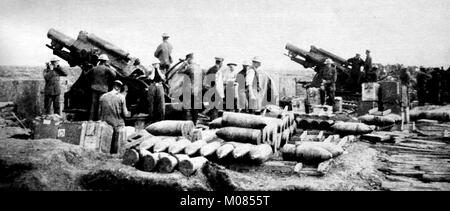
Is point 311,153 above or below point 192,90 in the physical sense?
below

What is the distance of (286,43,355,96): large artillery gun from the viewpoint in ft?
48.5

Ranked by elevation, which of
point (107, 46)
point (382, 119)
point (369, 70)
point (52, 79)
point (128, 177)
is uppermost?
point (107, 46)

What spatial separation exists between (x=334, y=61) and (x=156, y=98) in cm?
967

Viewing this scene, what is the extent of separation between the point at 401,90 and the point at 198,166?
6429mm

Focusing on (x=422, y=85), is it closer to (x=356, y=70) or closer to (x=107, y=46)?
(x=356, y=70)

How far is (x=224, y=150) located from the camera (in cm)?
541

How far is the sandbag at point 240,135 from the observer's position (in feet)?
18.8

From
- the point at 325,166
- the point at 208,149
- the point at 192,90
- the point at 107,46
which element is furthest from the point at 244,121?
the point at 107,46

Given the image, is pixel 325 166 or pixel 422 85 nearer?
pixel 325 166

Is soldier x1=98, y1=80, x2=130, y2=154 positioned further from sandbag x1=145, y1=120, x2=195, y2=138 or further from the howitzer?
the howitzer

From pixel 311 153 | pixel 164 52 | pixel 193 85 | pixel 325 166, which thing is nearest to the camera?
pixel 325 166

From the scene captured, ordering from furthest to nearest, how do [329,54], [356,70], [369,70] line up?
[329,54] → [356,70] → [369,70]
